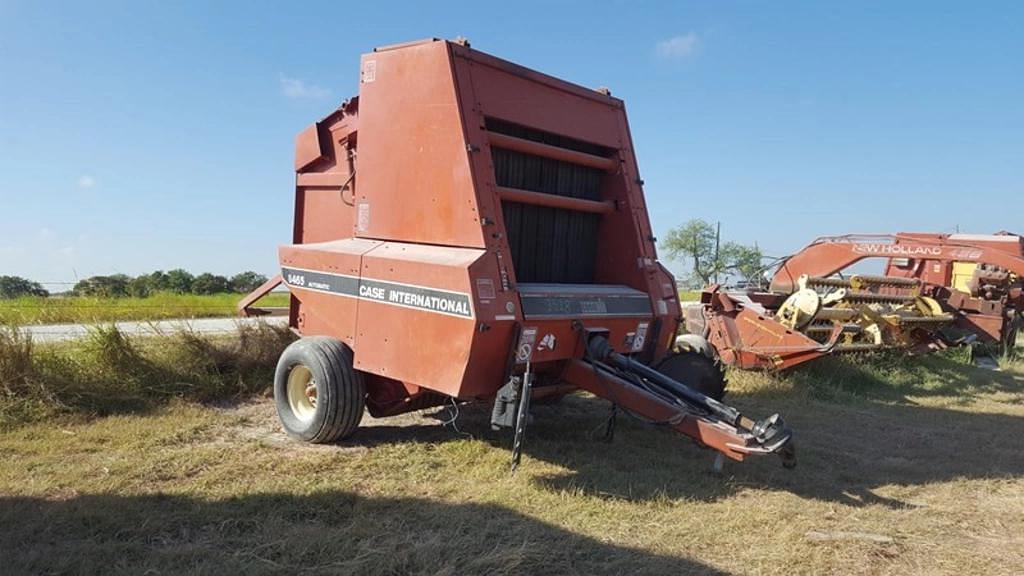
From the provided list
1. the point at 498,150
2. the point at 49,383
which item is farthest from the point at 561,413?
the point at 49,383

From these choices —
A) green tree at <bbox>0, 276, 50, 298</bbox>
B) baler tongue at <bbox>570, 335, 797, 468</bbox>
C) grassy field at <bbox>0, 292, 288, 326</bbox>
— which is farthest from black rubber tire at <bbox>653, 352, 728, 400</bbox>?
green tree at <bbox>0, 276, 50, 298</bbox>

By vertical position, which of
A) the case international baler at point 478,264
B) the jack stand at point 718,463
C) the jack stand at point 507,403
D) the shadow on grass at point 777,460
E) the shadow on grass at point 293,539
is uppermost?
the case international baler at point 478,264

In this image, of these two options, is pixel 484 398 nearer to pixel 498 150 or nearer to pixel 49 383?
pixel 498 150

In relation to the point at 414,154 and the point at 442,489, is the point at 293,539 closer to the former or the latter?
the point at 442,489

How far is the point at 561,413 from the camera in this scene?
679cm

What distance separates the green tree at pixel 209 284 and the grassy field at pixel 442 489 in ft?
61.1

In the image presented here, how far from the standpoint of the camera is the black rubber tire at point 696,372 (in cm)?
558

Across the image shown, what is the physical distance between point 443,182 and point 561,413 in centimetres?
275

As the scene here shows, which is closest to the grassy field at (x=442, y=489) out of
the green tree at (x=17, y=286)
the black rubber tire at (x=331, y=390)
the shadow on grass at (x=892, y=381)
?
the black rubber tire at (x=331, y=390)

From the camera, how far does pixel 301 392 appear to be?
577cm

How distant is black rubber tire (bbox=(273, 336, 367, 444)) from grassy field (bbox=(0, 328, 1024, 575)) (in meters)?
0.14

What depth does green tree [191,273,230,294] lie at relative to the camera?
977 inches

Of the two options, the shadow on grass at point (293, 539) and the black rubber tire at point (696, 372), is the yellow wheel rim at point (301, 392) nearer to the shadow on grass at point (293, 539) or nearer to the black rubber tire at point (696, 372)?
the shadow on grass at point (293, 539)

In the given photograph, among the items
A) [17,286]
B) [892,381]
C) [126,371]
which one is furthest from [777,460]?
[17,286]
